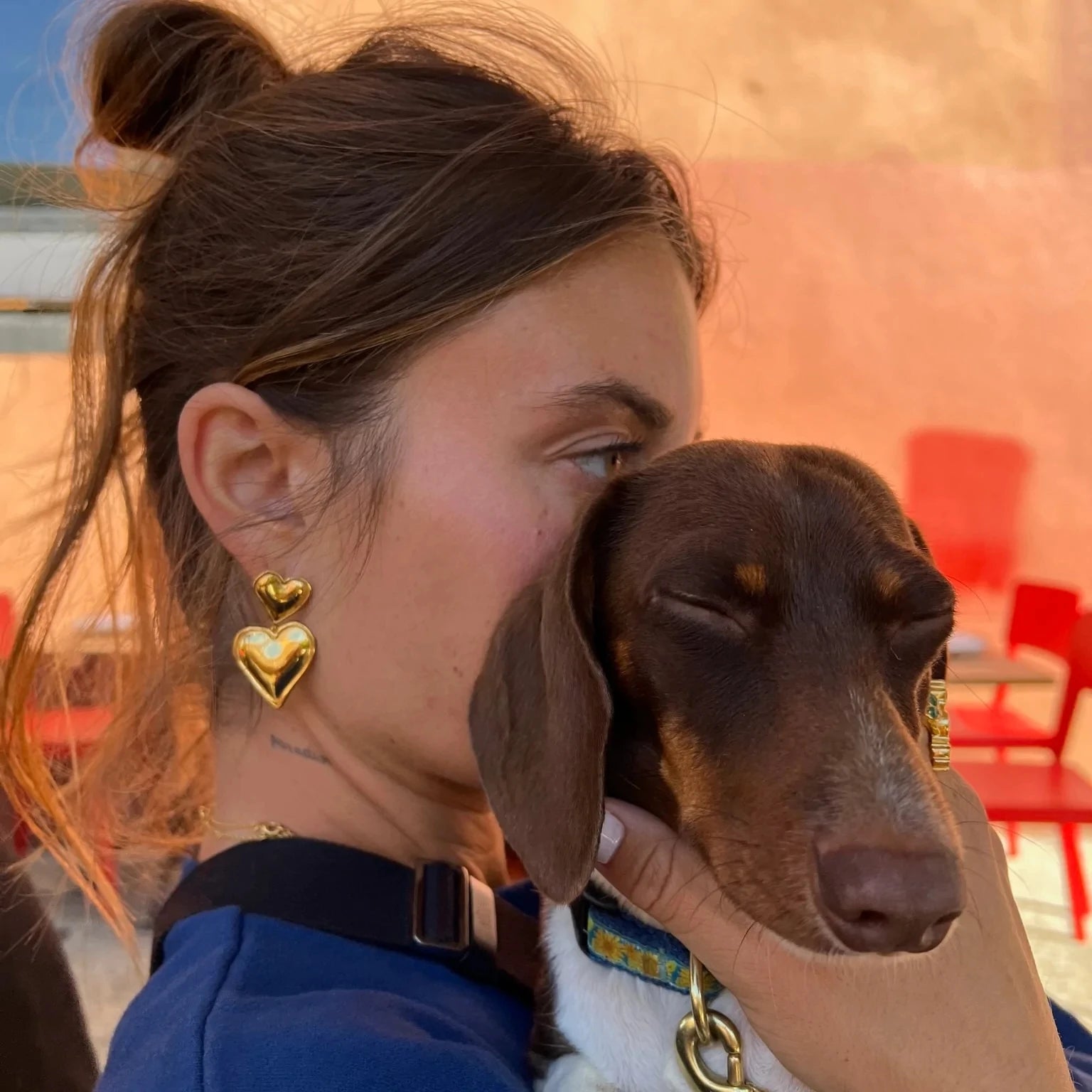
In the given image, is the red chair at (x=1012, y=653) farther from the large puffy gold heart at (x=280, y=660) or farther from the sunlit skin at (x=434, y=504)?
the large puffy gold heart at (x=280, y=660)

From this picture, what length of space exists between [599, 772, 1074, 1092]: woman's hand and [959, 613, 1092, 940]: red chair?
256 cm

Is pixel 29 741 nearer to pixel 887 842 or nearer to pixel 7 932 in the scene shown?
pixel 7 932

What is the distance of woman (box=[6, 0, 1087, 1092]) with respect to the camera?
1011mm

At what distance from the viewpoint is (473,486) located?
3.73ft

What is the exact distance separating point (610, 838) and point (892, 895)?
33 centimetres

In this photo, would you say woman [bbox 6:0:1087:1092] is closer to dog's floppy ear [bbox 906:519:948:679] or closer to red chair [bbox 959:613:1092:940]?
dog's floppy ear [bbox 906:519:948:679]

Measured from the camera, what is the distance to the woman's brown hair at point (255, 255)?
120 centimetres

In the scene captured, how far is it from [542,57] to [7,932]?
146cm

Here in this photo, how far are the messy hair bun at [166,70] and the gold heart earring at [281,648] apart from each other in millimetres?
685

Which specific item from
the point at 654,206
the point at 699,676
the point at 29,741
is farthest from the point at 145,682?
the point at 654,206

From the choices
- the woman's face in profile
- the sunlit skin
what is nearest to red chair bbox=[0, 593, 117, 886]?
the sunlit skin

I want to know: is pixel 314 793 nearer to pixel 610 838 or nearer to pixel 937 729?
pixel 610 838

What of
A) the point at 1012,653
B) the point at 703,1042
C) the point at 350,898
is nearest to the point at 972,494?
the point at 1012,653

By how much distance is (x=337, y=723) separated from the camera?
123 centimetres
